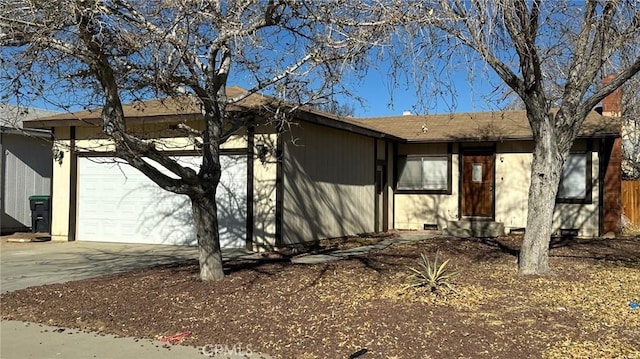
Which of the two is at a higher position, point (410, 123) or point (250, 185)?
point (410, 123)

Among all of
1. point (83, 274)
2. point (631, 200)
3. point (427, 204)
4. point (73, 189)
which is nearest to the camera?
point (83, 274)

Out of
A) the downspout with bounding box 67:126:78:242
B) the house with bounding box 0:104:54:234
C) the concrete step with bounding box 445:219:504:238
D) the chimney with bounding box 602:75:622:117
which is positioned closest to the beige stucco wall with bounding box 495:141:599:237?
the concrete step with bounding box 445:219:504:238

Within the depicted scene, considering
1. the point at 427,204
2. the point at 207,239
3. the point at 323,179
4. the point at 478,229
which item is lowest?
the point at 478,229

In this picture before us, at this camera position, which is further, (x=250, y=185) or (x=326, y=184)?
(x=326, y=184)

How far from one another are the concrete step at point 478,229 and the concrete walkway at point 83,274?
0.80 m

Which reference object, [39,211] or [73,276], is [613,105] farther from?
[39,211]

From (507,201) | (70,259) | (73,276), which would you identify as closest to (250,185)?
(70,259)

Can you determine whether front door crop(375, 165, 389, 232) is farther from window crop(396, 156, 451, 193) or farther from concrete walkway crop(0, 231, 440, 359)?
concrete walkway crop(0, 231, 440, 359)

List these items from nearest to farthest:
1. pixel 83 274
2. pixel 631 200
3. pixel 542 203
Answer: pixel 542 203
pixel 83 274
pixel 631 200

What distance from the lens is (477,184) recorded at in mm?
19219

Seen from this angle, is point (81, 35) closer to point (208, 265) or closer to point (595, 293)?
point (208, 265)

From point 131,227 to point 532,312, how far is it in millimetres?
11576

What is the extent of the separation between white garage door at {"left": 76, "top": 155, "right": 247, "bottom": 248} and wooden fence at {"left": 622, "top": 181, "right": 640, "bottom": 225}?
1603 cm

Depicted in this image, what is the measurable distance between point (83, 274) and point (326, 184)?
7101 millimetres
